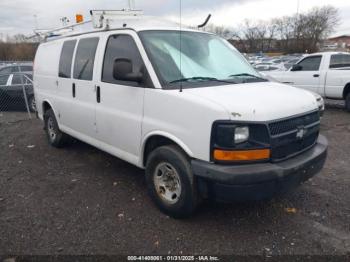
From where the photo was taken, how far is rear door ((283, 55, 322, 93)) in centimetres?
1012

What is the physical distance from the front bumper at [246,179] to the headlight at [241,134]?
0.79 ft

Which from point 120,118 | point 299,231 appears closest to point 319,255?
point 299,231

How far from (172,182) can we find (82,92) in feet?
7.07

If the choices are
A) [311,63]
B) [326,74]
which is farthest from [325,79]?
[311,63]

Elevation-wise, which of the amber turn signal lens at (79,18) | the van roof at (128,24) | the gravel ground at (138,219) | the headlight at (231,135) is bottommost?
the gravel ground at (138,219)

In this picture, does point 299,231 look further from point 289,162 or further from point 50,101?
point 50,101

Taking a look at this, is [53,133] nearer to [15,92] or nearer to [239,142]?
[239,142]

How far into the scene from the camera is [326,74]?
9.82 m

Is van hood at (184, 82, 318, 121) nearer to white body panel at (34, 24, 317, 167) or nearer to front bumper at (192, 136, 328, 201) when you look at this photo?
white body panel at (34, 24, 317, 167)

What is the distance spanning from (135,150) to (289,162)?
176 centimetres

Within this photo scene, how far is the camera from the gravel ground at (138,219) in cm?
312

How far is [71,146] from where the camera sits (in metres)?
6.52

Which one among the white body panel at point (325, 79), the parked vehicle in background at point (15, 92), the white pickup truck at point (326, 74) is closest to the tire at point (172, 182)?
the white pickup truck at point (326, 74)

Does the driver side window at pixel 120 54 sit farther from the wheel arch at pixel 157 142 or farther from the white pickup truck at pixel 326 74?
the white pickup truck at pixel 326 74
